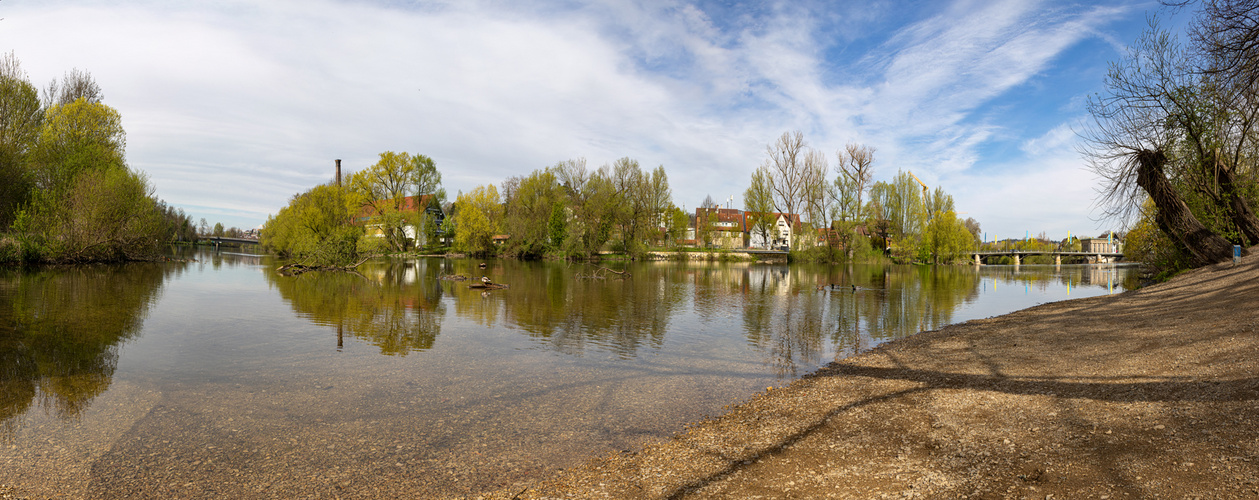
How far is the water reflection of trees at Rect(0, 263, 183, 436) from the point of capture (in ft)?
26.2

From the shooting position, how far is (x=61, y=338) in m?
12.2

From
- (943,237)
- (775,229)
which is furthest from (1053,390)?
(775,229)

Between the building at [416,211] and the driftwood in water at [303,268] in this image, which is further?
the building at [416,211]

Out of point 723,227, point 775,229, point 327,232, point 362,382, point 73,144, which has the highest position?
point 73,144

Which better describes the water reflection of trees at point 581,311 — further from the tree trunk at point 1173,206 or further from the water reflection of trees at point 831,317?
the tree trunk at point 1173,206

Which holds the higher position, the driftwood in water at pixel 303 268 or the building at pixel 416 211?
the building at pixel 416 211

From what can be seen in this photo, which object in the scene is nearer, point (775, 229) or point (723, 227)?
point (775, 229)

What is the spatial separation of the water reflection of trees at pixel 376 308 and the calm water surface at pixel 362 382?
0.15 metres

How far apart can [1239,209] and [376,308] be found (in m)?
31.3

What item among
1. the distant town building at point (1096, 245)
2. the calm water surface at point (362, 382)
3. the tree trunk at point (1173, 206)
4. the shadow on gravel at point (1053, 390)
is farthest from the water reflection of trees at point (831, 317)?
the distant town building at point (1096, 245)

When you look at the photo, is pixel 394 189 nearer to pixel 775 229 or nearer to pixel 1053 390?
pixel 775 229

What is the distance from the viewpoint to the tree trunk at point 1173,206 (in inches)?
798

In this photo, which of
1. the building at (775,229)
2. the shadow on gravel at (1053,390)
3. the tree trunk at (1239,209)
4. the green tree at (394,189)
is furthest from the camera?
the building at (775,229)

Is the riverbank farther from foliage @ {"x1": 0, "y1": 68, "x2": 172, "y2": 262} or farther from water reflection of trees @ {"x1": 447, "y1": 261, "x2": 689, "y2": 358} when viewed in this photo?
foliage @ {"x1": 0, "y1": 68, "x2": 172, "y2": 262}
